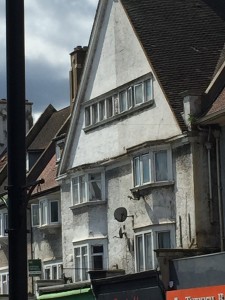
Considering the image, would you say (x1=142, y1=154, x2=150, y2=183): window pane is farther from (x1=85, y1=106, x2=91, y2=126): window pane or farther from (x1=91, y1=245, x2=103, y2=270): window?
(x1=85, y1=106, x2=91, y2=126): window pane

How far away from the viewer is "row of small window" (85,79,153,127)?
33312mm

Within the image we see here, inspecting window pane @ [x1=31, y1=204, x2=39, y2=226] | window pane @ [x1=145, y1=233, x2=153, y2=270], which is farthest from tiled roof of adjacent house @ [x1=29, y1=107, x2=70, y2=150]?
window pane @ [x1=145, y1=233, x2=153, y2=270]

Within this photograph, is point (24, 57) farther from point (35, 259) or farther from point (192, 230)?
point (35, 259)

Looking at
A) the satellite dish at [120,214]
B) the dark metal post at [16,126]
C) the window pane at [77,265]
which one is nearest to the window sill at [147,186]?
the satellite dish at [120,214]

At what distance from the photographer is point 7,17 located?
8.34 meters

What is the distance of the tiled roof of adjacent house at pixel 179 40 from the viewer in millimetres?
32594

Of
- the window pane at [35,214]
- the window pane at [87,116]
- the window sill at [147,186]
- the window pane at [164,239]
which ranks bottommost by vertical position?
the window pane at [164,239]

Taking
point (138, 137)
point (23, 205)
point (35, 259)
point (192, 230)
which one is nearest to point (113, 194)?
point (138, 137)

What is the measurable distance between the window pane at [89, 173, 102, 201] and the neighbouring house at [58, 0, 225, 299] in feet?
0.12

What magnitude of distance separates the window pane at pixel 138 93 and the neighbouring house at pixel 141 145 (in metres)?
0.05

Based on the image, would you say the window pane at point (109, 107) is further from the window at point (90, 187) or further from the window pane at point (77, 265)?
the window pane at point (77, 265)

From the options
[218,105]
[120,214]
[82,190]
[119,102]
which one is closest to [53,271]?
[82,190]

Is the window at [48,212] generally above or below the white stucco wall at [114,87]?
below

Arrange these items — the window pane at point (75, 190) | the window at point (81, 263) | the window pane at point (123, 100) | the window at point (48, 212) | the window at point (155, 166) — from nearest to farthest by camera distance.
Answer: the window at point (155, 166)
the window pane at point (123, 100)
the window at point (81, 263)
the window pane at point (75, 190)
the window at point (48, 212)
